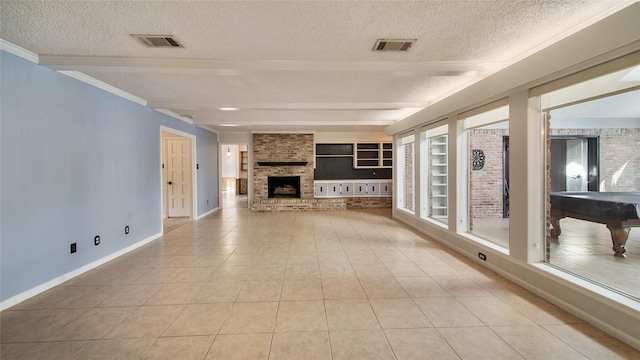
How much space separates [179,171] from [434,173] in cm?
665

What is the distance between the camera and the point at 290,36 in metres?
2.44

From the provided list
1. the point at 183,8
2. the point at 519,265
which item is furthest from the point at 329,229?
the point at 183,8

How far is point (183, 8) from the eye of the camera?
6.66 ft

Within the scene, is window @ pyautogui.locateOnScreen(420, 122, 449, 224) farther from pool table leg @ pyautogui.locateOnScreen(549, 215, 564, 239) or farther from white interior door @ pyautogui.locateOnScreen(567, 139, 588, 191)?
white interior door @ pyautogui.locateOnScreen(567, 139, 588, 191)

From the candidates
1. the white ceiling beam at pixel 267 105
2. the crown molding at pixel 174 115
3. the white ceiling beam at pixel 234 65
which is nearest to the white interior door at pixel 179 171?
the crown molding at pixel 174 115

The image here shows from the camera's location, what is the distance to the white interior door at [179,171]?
7012mm

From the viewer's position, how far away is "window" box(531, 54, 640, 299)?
7.88 ft

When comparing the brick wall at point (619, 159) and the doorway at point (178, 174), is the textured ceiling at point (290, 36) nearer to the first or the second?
the brick wall at point (619, 159)

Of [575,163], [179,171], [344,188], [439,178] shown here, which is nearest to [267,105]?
[179,171]

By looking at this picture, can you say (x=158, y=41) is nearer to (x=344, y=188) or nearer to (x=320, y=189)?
(x=320, y=189)

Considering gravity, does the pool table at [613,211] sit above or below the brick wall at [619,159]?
below

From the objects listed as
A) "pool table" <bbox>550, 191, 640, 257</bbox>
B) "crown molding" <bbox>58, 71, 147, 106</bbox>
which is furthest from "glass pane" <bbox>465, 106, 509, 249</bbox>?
"crown molding" <bbox>58, 71, 147, 106</bbox>

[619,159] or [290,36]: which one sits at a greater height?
[290,36]

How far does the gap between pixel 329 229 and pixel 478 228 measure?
3.17 meters
